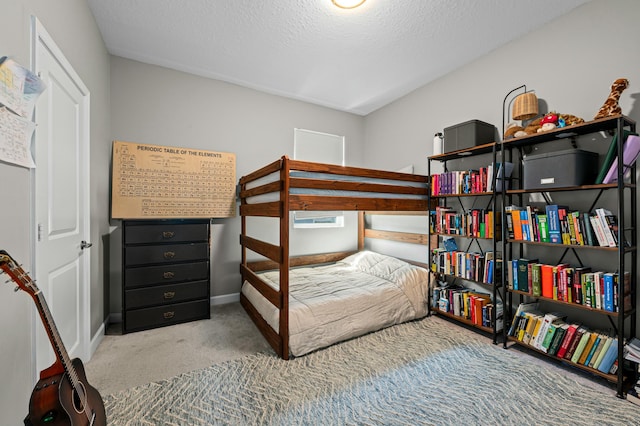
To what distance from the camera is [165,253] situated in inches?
102

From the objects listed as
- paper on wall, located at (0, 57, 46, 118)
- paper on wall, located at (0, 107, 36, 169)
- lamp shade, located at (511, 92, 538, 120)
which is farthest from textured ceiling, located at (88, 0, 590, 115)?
paper on wall, located at (0, 107, 36, 169)

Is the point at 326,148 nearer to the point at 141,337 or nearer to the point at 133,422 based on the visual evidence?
the point at 141,337

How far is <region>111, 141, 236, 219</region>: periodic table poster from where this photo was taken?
2.69m

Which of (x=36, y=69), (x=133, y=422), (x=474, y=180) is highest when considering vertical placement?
(x=36, y=69)

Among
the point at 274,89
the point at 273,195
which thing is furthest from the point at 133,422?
the point at 274,89

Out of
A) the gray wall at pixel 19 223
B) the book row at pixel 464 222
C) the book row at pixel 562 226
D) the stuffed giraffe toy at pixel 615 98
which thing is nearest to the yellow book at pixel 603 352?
the book row at pixel 562 226

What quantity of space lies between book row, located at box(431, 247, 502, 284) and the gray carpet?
60cm

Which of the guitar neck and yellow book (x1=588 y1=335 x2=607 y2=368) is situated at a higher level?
the guitar neck

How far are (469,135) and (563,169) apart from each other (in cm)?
82

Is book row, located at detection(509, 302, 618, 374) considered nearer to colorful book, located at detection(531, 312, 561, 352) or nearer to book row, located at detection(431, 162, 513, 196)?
colorful book, located at detection(531, 312, 561, 352)

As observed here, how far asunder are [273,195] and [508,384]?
211cm

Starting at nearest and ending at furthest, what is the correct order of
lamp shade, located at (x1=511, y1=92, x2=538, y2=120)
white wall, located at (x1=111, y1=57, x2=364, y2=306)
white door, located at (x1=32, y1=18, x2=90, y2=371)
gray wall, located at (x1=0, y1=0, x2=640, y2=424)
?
gray wall, located at (x1=0, y1=0, x2=640, y2=424) < white door, located at (x1=32, y1=18, x2=90, y2=371) < lamp shade, located at (x1=511, y1=92, x2=538, y2=120) < white wall, located at (x1=111, y1=57, x2=364, y2=306)

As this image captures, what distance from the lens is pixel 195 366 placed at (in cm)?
196

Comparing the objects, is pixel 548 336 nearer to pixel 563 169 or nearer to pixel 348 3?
pixel 563 169
